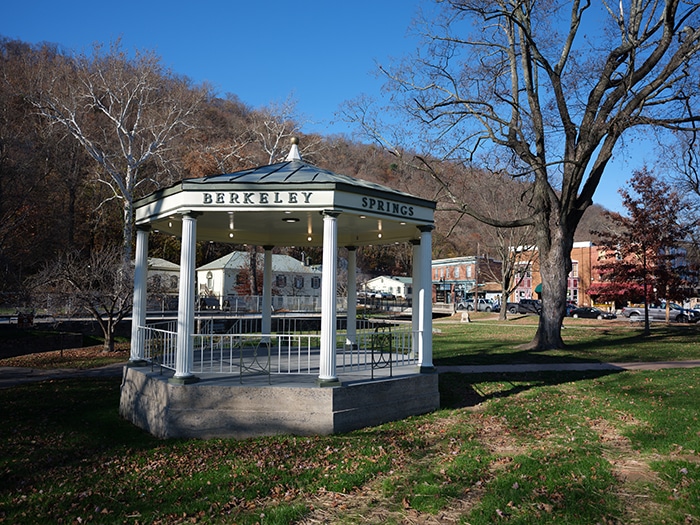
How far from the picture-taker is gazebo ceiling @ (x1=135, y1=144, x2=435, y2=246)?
9.75 metres

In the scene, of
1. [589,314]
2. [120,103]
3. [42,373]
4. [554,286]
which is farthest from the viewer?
[589,314]

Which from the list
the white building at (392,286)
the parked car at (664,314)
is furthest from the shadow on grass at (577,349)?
the white building at (392,286)

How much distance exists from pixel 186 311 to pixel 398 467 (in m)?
4.83

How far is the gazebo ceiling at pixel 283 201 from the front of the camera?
975 centimetres

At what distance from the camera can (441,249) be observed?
254 ft

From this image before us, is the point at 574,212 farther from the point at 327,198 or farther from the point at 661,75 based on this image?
the point at 327,198

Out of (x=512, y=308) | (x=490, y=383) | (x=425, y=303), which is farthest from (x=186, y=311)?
(x=512, y=308)

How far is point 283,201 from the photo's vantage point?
9.80m

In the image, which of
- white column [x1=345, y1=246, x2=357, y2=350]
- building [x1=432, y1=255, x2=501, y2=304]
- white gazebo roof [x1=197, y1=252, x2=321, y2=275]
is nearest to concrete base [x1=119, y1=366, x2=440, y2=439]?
white column [x1=345, y1=246, x2=357, y2=350]

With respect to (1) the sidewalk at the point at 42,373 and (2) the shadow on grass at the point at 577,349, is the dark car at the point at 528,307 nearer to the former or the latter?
(2) the shadow on grass at the point at 577,349

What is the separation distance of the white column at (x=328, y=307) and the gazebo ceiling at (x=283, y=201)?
1.38ft

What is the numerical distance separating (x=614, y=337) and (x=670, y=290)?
5.42 metres

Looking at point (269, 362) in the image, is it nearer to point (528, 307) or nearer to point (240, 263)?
point (528, 307)

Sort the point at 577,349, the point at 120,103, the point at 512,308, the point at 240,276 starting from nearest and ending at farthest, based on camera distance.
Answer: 1. the point at 577,349
2. the point at 120,103
3. the point at 512,308
4. the point at 240,276
